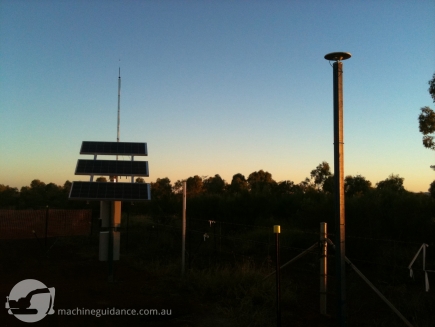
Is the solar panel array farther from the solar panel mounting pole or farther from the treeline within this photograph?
the solar panel mounting pole

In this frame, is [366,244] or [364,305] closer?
[364,305]

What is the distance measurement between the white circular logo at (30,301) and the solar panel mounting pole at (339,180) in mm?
4866

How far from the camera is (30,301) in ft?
27.1

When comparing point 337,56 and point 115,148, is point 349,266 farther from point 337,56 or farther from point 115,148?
point 115,148

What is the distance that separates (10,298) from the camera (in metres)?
8.35

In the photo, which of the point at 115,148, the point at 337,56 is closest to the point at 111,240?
the point at 115,148

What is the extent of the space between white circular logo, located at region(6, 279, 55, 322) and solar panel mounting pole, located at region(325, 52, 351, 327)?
4866 mm

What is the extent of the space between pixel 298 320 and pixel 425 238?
25.7 feet

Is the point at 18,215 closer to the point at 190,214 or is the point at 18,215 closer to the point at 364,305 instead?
the point at 190,214

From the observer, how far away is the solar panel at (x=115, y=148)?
13.6 m

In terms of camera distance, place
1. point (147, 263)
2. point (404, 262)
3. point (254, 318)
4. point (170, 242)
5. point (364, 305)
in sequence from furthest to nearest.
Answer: point (170, 242) → point (147, 263) → point (404, 262) → point (364, 305) → point (254, 318)

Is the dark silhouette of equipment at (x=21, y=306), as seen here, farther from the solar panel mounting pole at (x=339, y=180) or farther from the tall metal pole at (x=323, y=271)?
the solar panel mounting pole at (x=339, y=180)

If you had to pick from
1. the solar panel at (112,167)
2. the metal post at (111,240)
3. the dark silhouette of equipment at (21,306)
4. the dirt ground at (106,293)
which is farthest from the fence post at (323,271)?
the solar panel at (112,167)

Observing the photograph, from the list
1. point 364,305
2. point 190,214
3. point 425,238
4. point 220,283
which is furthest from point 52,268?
point 190,214
